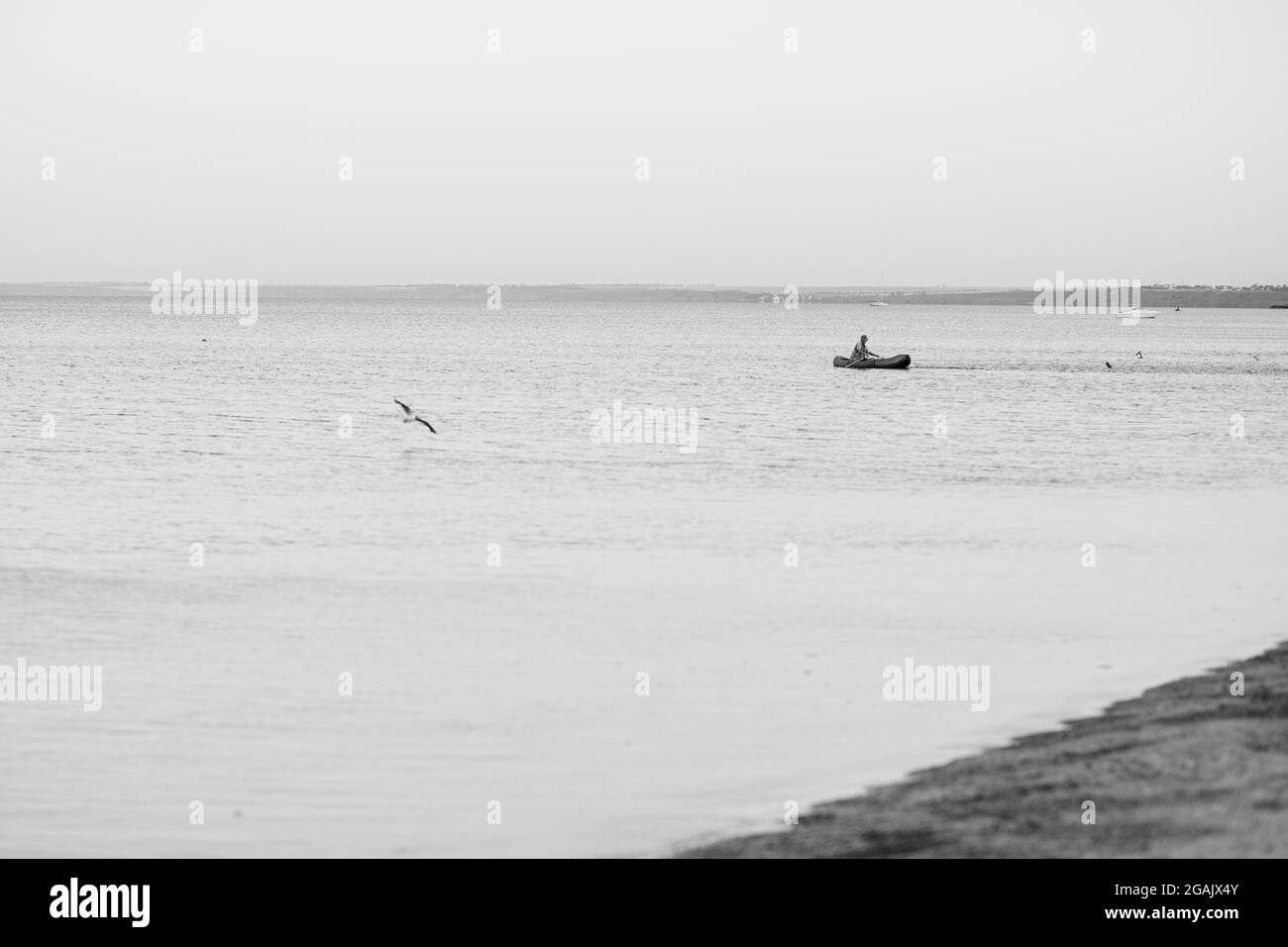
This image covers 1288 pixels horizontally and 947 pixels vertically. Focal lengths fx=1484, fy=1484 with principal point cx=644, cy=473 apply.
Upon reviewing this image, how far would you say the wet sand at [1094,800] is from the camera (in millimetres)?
8594

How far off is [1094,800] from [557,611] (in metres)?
8.88

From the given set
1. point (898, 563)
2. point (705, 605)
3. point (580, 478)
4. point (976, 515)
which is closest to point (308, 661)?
point (705, 605)

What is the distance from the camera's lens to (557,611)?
17.4 meters

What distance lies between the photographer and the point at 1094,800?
370 inches

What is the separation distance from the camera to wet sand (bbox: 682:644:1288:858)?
28.2 feet

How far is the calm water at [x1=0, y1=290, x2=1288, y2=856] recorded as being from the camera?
1073 centimetres

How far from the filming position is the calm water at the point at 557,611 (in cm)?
1073

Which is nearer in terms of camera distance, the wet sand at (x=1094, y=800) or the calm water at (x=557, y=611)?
the wet sand at (x=1094, y=800)

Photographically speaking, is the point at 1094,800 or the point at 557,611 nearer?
the point at 1094,800

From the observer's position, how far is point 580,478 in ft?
102

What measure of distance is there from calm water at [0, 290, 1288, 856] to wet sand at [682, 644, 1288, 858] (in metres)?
0.66

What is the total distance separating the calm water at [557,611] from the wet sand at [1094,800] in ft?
2.18

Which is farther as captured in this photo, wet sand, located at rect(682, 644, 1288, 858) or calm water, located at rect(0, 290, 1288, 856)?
calm water, located at rect(0, 290, 1288, 856)
